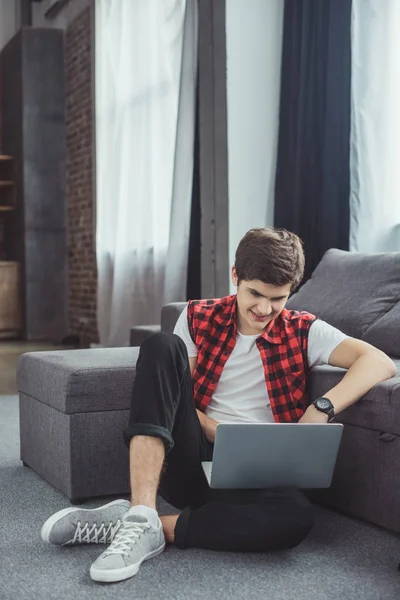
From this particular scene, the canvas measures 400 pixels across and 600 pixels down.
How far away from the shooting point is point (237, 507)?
194 cm

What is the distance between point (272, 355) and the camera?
2166 mm

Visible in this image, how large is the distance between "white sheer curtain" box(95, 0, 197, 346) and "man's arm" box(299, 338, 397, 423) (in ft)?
11.0

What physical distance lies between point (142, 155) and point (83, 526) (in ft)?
14.4

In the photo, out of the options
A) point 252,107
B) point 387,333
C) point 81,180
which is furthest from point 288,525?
point 81,180

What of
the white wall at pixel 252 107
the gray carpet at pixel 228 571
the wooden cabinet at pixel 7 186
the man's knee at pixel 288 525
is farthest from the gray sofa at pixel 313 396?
the wooden cabinet at pixel 7 186

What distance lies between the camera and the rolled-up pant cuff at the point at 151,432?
6.24 feet

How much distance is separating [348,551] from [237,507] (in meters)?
0.31

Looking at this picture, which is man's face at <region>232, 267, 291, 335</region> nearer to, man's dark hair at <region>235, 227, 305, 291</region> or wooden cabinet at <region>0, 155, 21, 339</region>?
man's dark hair at <region>235, 227, 305, 291</region>

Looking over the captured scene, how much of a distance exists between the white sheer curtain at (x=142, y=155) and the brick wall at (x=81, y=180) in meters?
0.55

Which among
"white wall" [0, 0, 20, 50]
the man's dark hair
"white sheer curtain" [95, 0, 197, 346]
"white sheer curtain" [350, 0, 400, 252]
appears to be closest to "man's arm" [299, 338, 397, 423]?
the man's dark hair

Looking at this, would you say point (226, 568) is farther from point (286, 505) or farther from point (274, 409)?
point (274, 409)

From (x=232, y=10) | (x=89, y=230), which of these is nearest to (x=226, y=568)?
(x=232, y=10)

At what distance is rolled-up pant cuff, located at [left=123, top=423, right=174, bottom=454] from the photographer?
190 centimetres

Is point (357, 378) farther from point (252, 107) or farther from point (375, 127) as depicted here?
point (252, 107)
